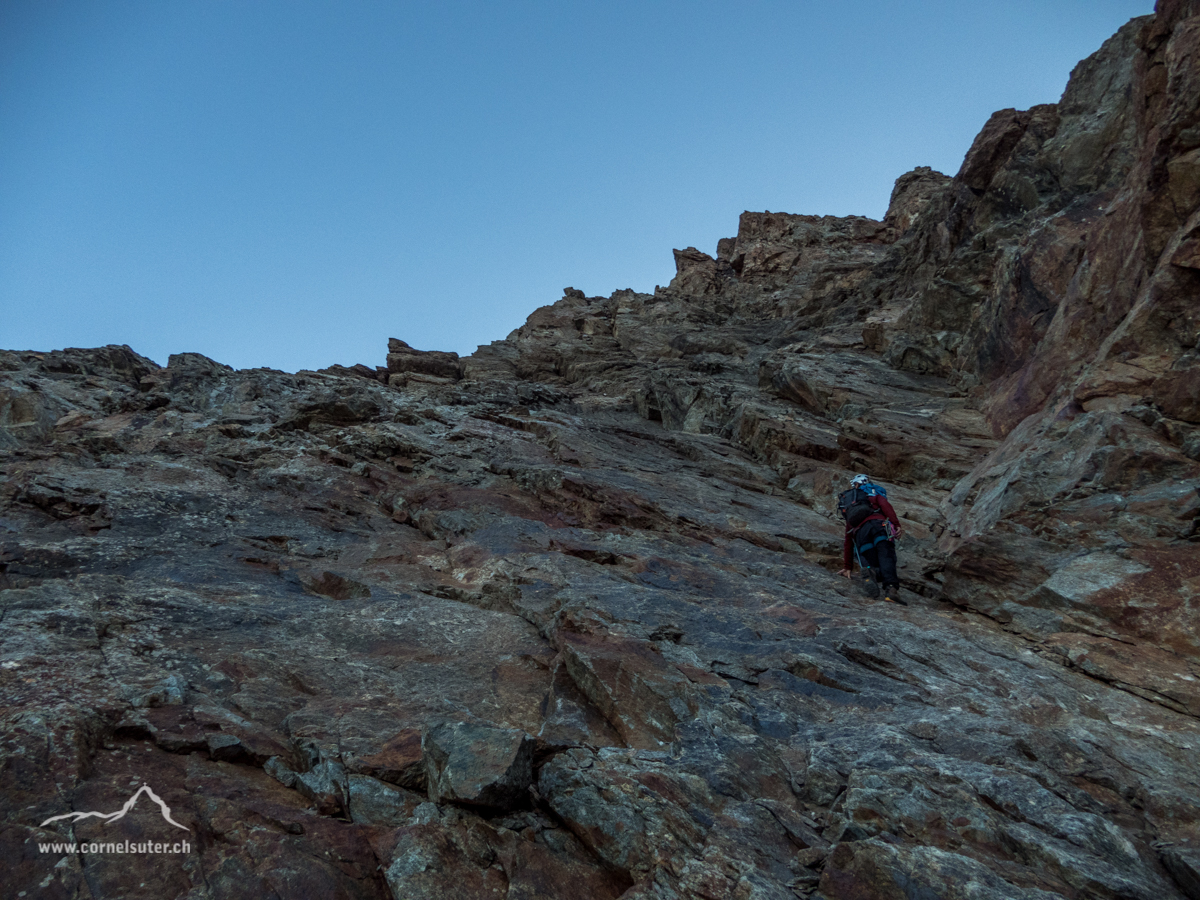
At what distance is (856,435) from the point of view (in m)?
21.8

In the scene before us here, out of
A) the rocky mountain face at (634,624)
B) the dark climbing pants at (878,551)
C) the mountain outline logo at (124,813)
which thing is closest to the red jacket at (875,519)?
the dark climbing pants at (878,551)

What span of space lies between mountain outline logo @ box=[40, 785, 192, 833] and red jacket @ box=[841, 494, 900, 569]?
11.8m

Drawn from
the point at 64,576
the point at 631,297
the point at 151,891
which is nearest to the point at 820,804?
the point at 151,891

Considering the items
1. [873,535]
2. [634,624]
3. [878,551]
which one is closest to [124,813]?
[634,624]

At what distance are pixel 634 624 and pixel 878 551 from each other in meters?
5.72

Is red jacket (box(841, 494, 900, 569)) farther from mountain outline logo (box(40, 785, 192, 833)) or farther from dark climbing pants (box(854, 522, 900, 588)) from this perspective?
mountain outline logo (box(40, 785, 192, 833))

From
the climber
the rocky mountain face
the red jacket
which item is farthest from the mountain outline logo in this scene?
the red jacket

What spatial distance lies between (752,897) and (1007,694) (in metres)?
5.51

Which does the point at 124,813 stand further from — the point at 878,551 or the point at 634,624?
the point at 878,551

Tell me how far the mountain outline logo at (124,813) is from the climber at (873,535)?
11305mm

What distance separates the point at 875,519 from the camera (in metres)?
13.2

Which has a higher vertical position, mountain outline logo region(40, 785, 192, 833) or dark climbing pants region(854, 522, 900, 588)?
mountain outline logo region(40, 785, 192, 833)

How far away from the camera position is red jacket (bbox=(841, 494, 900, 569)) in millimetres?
13234

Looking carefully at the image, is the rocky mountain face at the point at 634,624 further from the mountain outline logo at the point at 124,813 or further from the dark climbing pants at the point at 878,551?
the dark climbing pants at the point at 878,551
